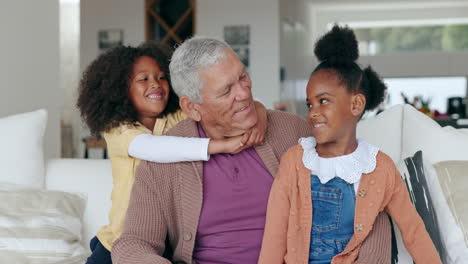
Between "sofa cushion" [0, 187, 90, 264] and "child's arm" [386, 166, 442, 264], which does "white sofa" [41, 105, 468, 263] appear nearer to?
"sofa cushion" [0, 187, 90, 264]

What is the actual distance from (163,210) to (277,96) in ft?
15.9

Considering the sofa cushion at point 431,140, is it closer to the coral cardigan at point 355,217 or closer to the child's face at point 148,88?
the coral cardigan at point 355,217

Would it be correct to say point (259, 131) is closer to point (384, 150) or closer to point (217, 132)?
point (217, 132)

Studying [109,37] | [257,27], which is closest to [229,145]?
[257,27]

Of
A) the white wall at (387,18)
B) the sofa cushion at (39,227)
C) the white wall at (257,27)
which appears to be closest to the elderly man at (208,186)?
the sofa cushion at (39,227)

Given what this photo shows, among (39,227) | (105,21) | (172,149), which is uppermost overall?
(105,21)

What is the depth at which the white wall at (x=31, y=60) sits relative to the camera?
108 inches

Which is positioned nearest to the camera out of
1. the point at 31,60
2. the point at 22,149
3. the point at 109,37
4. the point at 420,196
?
the point at 420,196

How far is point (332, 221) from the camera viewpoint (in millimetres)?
1562

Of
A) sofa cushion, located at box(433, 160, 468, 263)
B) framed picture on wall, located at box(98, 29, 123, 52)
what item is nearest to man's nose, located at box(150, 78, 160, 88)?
sofa cushion, located at box(433, 160, 468, 263)

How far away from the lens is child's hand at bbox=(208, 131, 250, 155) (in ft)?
5.65

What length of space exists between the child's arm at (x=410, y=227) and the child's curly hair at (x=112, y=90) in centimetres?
93

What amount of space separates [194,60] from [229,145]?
0.28 m

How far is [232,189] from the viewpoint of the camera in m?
1.78
